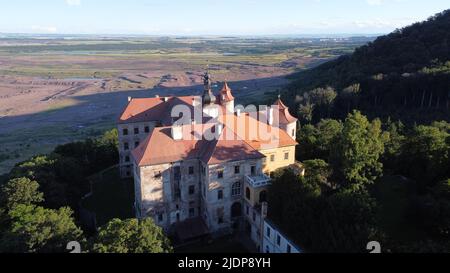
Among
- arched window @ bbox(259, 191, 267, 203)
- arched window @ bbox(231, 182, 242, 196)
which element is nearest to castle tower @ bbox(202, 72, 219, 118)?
arched window @ bbox(231, 182, 242, 196)

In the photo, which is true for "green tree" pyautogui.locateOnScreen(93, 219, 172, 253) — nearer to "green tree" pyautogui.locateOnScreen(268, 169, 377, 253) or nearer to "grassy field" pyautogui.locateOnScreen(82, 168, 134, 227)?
"green tree" pyautogui.locateOnScreen(268, 169, 377, 253)

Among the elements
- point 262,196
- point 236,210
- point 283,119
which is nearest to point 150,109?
point 283,119

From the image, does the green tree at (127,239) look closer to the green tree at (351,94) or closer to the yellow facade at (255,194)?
the yellow facade at (255,194)

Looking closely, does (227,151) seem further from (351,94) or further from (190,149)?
(351,94)

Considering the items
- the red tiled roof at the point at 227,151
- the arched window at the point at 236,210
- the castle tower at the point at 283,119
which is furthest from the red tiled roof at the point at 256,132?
the arched window at the point at 236,210

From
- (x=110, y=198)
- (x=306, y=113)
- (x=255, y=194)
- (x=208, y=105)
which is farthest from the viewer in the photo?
(x=306, y=113)

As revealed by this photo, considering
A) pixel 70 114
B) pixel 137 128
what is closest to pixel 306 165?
pixel 137 128
